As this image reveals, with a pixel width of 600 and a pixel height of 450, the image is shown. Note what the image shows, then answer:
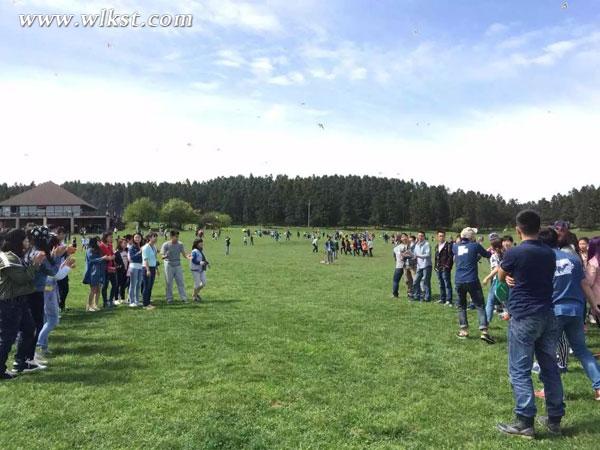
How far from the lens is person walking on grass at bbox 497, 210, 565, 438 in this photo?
209 inches

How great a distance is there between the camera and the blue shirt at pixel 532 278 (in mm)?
5371

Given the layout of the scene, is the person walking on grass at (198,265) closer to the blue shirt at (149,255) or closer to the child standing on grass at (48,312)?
the blue shirt at (149,255)

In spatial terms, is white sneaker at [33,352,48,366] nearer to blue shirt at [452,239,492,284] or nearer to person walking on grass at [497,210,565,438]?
person walking on grass at [497,210,565,438]

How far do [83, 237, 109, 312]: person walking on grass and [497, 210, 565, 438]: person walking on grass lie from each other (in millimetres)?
10732

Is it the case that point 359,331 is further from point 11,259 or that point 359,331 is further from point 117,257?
point 117,257

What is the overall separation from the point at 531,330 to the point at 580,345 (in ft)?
4.68

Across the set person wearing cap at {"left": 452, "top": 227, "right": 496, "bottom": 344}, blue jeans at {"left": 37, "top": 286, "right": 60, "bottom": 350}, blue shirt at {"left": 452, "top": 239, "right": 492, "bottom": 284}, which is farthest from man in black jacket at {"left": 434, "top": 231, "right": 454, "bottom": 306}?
blue jeans at {"left": 37, "top": 286, "right": 60, "bottom": 350}

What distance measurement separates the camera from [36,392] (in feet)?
21.7

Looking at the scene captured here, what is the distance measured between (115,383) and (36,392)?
3.36 ft

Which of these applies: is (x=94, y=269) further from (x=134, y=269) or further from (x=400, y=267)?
(x=400, y=267)

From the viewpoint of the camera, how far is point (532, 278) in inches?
212

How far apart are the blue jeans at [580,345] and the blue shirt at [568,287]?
0.09 meters

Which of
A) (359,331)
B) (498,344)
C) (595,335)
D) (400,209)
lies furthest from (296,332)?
(400,209)

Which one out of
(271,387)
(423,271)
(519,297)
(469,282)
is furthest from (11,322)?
(423,271)
